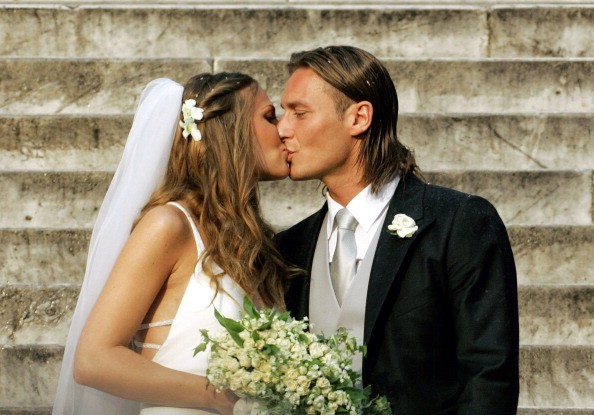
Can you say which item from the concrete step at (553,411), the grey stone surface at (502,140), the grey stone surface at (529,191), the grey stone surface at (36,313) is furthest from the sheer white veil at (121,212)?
the grey stone surface at (502,140)

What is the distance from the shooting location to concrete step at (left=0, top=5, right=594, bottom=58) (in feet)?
23.6

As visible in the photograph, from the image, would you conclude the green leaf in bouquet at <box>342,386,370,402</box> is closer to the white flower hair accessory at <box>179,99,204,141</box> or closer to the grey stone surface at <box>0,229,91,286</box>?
the white flower hair accessory at <box>179,99,204,141</box>

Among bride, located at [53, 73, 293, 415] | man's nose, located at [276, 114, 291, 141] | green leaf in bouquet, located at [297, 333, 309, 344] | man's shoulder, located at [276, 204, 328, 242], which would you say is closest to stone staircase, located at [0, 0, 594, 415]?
bride, located at [53, 73, 293, 415]

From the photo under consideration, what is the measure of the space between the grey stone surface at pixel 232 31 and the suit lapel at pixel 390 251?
11.2 feet

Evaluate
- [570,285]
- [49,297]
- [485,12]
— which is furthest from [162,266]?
[485,12]

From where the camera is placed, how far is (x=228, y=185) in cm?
409

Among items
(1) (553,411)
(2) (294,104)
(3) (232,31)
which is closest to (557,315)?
(1) (553,411)

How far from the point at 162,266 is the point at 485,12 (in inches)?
158

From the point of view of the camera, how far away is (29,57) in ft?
23.0

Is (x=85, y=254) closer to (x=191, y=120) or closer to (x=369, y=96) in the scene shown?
(x=191, y=120)

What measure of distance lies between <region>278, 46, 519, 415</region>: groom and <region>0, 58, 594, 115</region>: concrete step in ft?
8.96

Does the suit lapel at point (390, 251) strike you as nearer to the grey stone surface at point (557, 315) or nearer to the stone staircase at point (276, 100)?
the stone staircase at point (276, 100)

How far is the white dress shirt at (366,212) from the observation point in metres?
3.96

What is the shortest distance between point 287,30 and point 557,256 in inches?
89.7
